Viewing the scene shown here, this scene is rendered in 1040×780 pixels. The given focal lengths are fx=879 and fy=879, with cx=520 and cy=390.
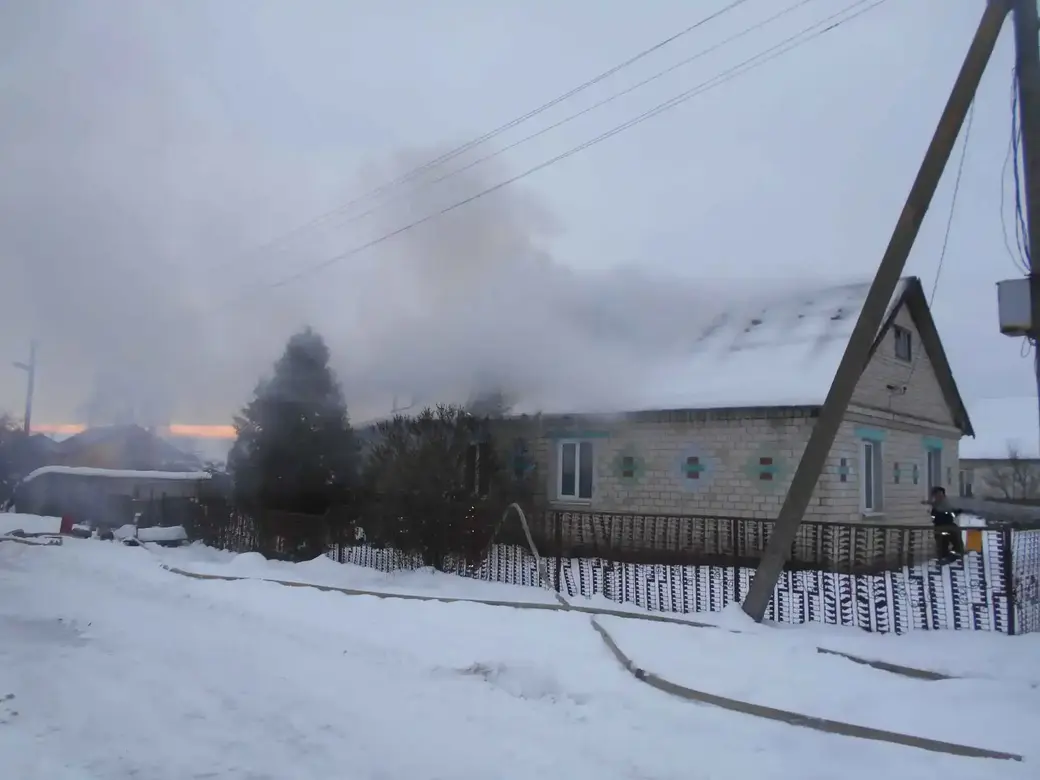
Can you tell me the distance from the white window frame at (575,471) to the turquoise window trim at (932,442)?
6.08 metres

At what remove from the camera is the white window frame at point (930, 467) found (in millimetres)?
16172

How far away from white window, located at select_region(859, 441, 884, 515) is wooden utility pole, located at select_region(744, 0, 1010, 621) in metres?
6.14

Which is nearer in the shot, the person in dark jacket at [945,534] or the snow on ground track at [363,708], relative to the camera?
the snow on ground track at [363,708]

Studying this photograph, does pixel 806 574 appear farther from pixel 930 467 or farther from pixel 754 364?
pixel 930 467

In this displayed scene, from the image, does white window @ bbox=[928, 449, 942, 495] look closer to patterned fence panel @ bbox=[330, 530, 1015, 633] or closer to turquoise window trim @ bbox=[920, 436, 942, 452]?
turquoise window trim @ bbox=[920, 436, 942, 452]

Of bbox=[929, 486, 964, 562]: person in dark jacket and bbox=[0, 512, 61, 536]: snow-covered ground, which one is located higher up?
bbox=[929, 486, 964, 562]: person in dark jacket

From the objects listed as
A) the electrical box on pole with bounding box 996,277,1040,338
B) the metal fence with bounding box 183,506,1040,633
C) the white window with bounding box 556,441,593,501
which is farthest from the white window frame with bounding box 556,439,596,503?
the electrical box on pole with bounding box 996,277,1040,338

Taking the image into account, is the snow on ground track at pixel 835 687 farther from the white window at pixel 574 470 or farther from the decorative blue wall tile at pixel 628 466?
the white window at pixel 574 470

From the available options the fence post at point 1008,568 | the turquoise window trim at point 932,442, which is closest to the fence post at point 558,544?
the fence post at point 1008,568

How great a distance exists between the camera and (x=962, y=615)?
772cm

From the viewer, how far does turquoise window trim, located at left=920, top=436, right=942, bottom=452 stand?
1584cm

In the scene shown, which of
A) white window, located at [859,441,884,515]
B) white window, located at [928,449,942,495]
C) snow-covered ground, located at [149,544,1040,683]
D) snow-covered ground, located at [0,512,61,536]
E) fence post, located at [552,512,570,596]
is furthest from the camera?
snow-covered ground, located at [0,512,61,536]

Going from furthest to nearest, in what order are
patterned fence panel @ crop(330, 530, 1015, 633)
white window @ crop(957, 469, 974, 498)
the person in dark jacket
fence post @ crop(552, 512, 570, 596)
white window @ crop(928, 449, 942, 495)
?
1. white window @ crop(957, 469, 974, 498)
2. white window @ crop(928, 449, 942, 495)
3. fence post @ crop(552, 512, 570, 596)
4. the person in dark jacket
5. patterned fence panel @ crop(330, 530, 1015, 633)

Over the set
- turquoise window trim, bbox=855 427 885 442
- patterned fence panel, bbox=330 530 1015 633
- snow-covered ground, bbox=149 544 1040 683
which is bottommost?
snow-covered ground, bbox=149 544 1040 683
